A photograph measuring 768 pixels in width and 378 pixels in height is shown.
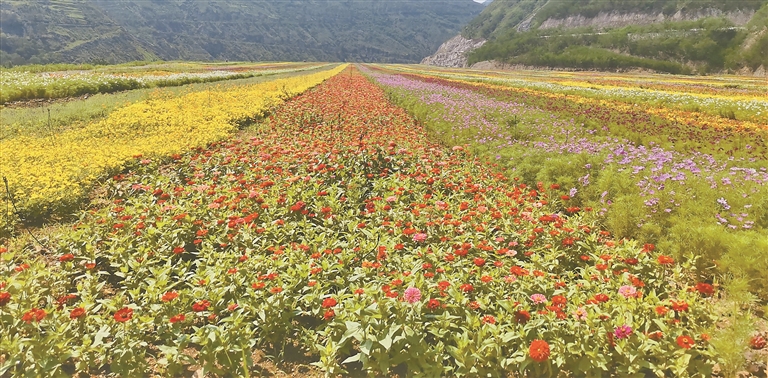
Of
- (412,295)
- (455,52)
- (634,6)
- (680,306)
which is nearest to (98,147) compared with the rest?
(412,295)

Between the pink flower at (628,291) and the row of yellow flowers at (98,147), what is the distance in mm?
7238

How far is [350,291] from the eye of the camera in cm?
415

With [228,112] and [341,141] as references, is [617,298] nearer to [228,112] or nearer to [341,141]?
[341,141]

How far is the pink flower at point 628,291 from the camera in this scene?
11.3 feet

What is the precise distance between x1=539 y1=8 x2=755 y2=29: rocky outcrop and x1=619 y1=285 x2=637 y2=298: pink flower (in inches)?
5349

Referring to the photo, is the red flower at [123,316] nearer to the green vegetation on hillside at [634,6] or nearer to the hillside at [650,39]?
the hillside at [650,39]

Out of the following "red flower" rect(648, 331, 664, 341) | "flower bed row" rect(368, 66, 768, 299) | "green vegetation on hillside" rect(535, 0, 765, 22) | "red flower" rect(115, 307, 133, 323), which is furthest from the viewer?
"green vegetation on hillside" rect(535, 0, 765, 22)

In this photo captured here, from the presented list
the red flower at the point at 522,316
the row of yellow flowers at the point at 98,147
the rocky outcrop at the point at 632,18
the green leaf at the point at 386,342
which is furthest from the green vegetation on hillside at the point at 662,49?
the green leaf at the point at 386,342

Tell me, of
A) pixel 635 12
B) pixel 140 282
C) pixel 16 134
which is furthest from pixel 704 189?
pixel 635 12

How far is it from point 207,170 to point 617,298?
707 centimetres

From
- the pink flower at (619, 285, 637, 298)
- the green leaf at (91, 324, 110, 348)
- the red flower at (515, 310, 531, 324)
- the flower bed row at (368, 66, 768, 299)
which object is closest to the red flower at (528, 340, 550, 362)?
the red flower at (515, 310, 531, 324)

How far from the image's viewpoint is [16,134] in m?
10.5

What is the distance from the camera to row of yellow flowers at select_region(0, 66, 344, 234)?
20.3 ft

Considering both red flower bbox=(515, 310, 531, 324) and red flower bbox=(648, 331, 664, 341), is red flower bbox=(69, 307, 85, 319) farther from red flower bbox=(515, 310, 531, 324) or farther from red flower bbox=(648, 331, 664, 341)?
red flower bbox=(648, 331, 664, 341)
